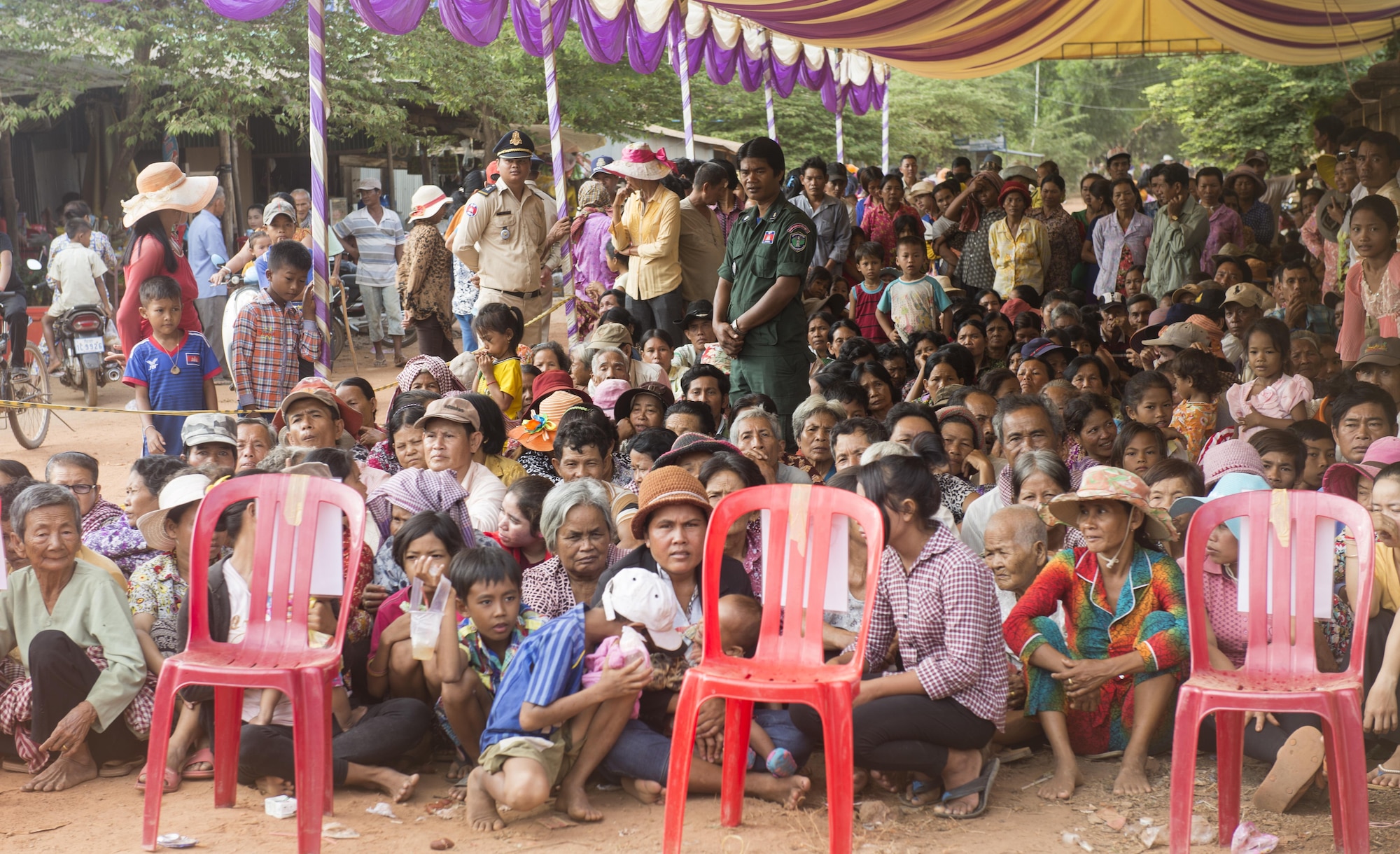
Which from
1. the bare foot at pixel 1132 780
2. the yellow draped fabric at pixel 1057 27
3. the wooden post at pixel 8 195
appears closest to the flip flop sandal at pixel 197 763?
the bare foot at pixel 1132 780

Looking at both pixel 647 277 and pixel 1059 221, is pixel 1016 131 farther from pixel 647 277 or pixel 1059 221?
pixel 647 277

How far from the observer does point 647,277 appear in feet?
27.1

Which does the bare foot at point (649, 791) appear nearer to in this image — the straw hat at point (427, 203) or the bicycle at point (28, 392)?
the straw hat at point (427, 203)

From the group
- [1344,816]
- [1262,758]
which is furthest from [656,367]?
[1344,816]

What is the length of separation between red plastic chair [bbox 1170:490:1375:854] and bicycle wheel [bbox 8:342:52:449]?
8890 millimetres

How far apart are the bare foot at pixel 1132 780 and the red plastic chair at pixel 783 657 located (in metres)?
0.93

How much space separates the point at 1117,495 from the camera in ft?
11.9

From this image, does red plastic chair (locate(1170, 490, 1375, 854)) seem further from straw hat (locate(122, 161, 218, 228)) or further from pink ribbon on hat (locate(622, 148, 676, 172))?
straw hat (locate(122, 161, 218, 228))

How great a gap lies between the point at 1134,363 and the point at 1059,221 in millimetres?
3320

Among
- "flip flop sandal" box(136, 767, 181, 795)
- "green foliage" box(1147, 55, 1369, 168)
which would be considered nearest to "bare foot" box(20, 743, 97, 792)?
"flip flop sandal" box(136, 767, 181, 795)

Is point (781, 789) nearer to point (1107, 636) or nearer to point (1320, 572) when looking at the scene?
point (1107, 636)

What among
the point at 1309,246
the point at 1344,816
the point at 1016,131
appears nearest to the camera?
the point at 1344,816

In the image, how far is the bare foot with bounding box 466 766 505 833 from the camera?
3527 mm

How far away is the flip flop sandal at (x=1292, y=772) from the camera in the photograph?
11.2ft
